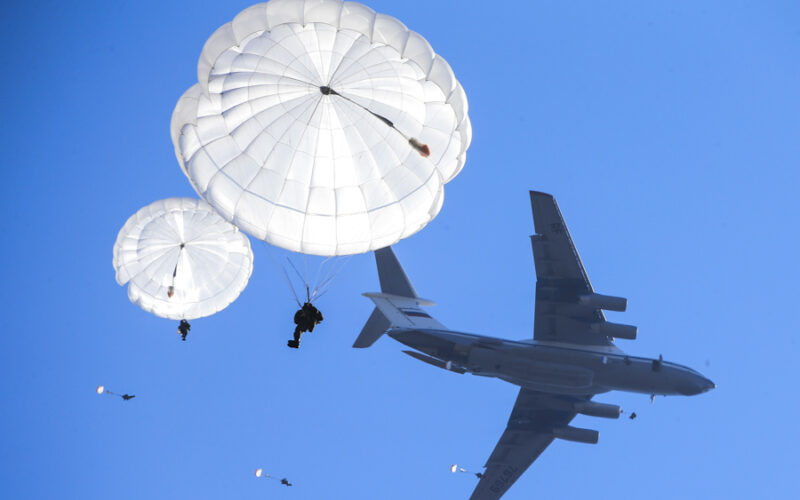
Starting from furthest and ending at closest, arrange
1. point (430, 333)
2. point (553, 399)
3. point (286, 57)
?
point (553, 399), point (430, 333), point (286, 57)

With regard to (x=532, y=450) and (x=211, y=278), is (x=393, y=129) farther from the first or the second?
(x=532, y=450)

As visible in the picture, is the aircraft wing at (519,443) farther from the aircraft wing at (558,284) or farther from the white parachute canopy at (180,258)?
the white parachute canopy at (180,258)

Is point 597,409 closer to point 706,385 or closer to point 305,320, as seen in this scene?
point 706,385

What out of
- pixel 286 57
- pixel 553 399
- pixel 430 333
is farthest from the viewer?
pixel 553 399

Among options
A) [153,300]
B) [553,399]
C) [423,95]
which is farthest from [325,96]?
[553,399]

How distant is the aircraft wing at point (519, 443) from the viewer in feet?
121

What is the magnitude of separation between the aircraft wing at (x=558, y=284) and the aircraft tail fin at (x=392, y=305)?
4.69 m

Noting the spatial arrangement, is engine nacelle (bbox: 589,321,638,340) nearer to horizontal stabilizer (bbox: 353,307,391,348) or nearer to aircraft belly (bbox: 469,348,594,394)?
aircraft belly (bbox: 469,348,594,394)

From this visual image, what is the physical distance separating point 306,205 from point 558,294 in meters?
14.4

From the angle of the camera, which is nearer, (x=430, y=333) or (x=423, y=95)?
(x=423, y=95)

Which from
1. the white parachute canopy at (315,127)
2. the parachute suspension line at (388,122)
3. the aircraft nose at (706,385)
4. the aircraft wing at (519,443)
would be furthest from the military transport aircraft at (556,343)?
the parachute suspension line at (388,122)

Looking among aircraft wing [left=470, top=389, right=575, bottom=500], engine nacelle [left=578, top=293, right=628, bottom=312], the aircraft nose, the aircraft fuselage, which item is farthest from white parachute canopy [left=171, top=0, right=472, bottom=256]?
aircraft wing [left=470, top=389, right=575, bottom=500]

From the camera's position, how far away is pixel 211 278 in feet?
106

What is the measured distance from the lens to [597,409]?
34062 mm
